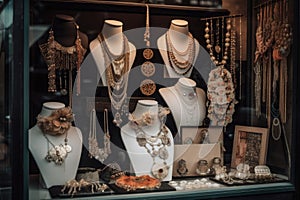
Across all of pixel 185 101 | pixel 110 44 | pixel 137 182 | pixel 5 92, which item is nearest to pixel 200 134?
pixel 185 101

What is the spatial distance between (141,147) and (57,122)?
335mm

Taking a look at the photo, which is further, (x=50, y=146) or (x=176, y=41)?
(x=176, y=41)

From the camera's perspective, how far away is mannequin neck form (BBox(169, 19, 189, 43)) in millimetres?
1881

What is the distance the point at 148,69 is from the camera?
184 cm

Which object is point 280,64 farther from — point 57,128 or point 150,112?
point 57,128

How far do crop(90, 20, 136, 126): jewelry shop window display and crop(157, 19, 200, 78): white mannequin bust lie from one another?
0.45 ft

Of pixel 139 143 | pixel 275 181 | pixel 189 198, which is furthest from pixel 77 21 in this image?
pixel 275 181

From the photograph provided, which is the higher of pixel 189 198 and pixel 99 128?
pixel 99 128

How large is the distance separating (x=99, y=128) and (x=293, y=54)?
0.80 meters

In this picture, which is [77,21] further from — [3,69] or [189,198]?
[189,198]

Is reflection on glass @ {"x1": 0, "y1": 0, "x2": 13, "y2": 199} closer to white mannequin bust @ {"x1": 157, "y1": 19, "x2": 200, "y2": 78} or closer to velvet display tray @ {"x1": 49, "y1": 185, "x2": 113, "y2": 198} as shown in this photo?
velvet display tray @ {"x1": 49, "y1": 185, "x2": 113, "y2": 198}

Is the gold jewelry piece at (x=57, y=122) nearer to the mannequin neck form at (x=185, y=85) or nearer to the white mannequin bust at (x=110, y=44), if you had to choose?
the white mannequin bust at (x=110, y=44)

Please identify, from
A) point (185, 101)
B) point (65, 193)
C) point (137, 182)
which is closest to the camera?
point (65, 193)

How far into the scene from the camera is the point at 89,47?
5.73ft
